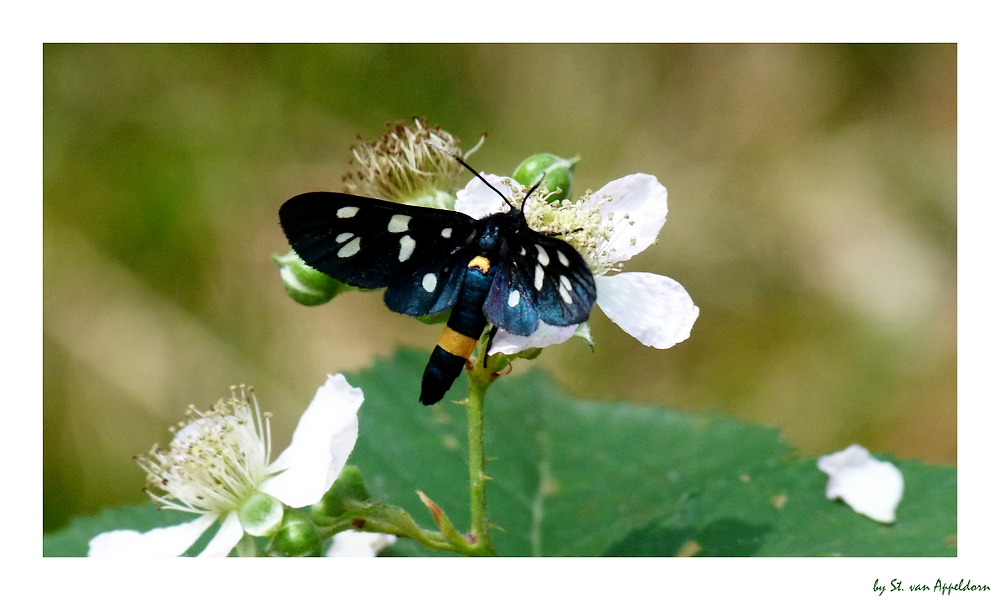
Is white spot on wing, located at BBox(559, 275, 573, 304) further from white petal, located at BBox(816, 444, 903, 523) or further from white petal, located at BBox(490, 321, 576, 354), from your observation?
white petal, located at BBox(816, 444, 903, 523)

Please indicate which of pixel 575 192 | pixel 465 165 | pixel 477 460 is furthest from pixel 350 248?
pixel 575 192

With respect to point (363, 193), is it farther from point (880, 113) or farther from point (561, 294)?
point (880, 113)

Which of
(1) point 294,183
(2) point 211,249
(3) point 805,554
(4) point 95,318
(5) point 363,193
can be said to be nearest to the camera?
(3) point 805,554

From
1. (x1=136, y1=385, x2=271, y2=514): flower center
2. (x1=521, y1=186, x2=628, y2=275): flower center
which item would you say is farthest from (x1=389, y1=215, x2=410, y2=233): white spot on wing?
(x1=136, y1=385, x2=271, y2=514): flower center

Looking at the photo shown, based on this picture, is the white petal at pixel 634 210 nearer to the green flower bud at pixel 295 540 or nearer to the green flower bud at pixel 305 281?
the green flower bud at pixel 305 281

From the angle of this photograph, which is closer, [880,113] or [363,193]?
[363,193]

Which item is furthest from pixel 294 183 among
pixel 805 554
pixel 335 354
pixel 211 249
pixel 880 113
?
pixel 805 554

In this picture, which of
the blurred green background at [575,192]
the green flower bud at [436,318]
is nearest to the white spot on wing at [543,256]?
the green flower bud at [436,318]

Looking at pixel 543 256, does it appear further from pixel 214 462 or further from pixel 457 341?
pixel 214 462
